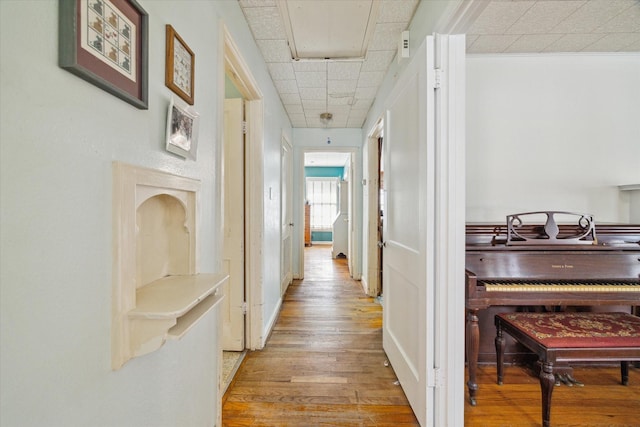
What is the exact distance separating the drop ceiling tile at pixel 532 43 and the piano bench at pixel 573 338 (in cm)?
198

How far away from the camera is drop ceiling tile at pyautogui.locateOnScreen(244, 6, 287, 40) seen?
1.76m

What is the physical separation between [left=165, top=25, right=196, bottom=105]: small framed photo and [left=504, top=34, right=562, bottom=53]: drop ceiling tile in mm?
2345

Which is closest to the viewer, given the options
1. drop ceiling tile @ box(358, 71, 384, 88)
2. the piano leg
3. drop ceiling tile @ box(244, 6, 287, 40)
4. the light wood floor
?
the light wood floor

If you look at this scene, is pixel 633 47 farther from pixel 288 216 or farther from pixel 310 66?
pixel 288 216

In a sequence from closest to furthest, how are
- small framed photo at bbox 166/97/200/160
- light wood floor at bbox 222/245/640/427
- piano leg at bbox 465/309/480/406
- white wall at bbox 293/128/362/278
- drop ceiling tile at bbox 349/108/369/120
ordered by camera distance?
small framed photo at bbox 166/97/200/160, light wood floor at bbox 222/245/640/427, piano leg at bbox 465/309/480/406, drop ceiling tile at bbox 349/108/369/120, white wall at bbox 293/128/362/278

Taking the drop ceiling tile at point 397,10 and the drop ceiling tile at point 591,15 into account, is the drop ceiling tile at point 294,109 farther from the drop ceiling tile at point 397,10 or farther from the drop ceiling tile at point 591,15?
the drop ceiling tile at point 591,15

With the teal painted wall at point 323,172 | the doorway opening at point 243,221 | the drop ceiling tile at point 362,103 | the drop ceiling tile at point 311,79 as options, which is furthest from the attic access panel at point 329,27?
the teal painted wall at point 323,172

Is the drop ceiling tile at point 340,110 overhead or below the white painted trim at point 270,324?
overhead

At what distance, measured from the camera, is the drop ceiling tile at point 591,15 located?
1685mm

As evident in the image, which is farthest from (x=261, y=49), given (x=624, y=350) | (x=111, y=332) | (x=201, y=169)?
(x=624, y=350)

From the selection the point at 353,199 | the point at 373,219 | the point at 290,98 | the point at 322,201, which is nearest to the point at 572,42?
the point at 373,219

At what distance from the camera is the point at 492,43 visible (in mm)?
2090

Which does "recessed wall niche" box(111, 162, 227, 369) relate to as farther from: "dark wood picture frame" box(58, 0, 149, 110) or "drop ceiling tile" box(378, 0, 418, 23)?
"drop ceiling tile" box(378, 0, 418, 23)

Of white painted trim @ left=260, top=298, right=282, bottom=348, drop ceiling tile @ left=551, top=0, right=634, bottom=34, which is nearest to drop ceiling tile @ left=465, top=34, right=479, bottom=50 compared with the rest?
drop ceiling tile @ left=551, top=0, right=634, bottom=34
